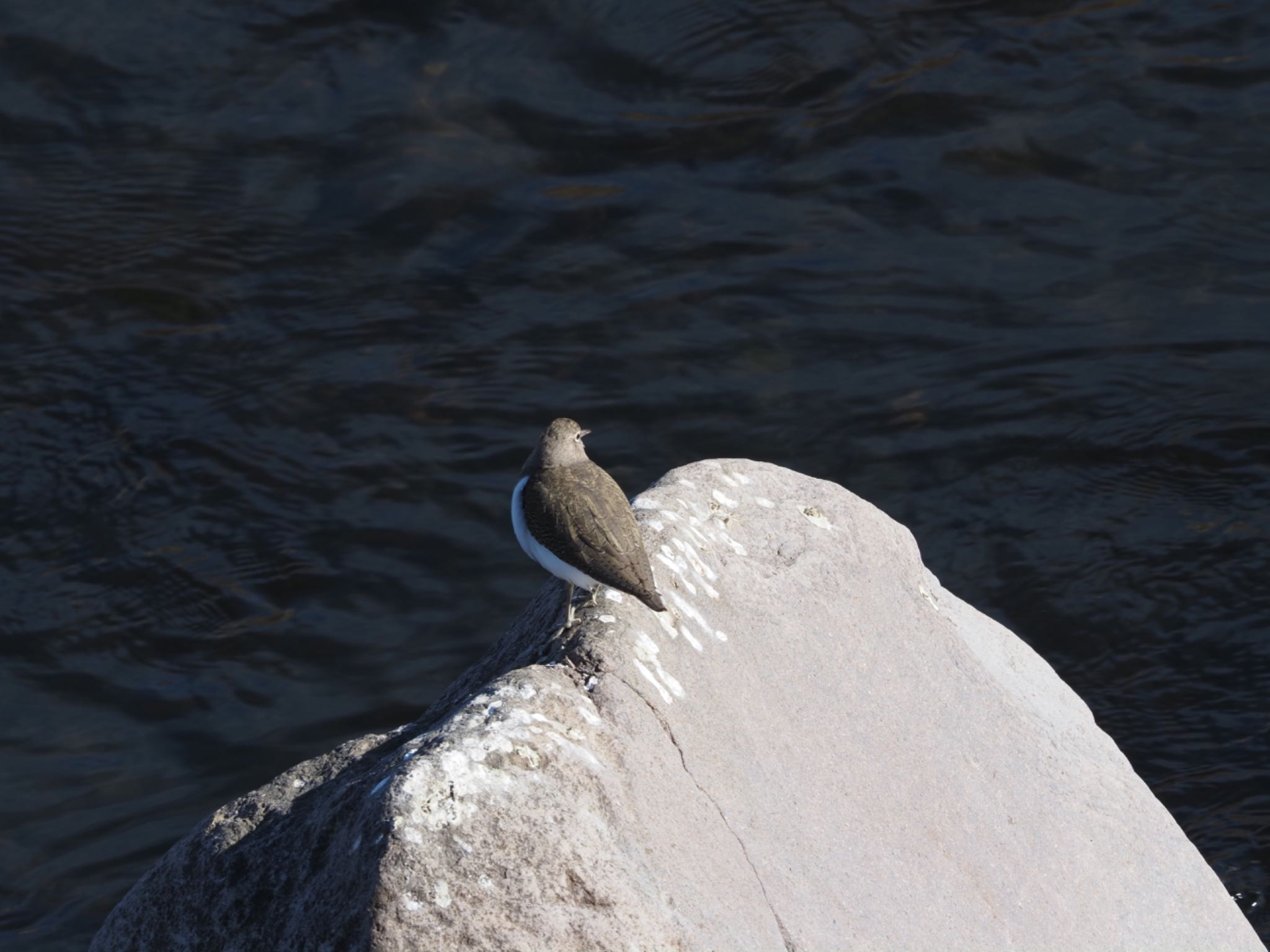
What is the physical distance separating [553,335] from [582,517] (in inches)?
196

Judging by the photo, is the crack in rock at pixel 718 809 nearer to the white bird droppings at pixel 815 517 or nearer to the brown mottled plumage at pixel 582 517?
the brown mottled plumage at pixel 582 517

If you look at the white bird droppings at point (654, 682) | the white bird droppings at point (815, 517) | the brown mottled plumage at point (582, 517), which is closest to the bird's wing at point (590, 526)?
the brown mottled plumage at point (582, 517)

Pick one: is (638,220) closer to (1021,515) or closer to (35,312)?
(1021,515)

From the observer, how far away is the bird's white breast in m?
3.72

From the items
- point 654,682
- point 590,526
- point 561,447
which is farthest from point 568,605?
point 561,447

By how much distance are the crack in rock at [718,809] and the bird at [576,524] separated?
→ 344mm

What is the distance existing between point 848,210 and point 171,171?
435cm

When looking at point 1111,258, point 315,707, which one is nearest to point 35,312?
point 315,707

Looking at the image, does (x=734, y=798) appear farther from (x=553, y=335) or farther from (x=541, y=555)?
(x=553, y=335)

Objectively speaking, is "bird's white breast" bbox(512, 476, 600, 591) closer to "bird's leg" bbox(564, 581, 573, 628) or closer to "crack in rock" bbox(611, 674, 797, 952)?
"bird's leg" bbox(564, 581, 573, 628)

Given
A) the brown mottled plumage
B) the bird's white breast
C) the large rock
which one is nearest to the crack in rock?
the large rock

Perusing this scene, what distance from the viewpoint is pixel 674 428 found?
8.38 metres

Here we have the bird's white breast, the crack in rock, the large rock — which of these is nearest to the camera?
the large rock

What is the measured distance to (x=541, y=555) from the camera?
400 cm
